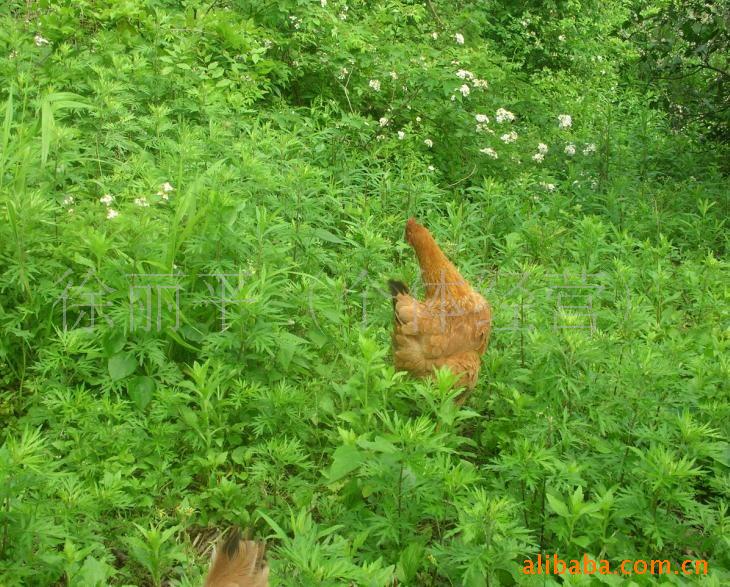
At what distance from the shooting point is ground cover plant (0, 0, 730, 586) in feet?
8.75

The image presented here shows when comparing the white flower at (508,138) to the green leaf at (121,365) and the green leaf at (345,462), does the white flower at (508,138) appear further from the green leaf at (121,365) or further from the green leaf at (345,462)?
the green leaf at (345,462)

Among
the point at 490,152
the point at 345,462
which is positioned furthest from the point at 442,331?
the point at 490,152

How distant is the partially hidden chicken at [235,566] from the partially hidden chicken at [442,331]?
5.31ft

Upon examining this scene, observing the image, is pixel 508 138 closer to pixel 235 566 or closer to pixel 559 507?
pixel 559 507

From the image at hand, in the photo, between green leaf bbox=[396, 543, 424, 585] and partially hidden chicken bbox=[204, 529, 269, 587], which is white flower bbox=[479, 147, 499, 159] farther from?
partially hidden chicken bbox=[204, 529, 269, 587]

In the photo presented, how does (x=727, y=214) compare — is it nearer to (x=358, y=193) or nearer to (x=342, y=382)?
(x=358, y=193)

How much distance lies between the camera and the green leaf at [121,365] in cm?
321

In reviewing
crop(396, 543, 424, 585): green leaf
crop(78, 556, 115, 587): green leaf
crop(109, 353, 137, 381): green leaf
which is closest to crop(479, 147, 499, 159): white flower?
crop(109, 353, 137, 381): green leaf

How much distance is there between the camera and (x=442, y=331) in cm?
336

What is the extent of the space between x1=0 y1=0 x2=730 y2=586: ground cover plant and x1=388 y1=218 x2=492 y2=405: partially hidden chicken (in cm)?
15

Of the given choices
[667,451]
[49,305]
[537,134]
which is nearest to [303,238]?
[49,305]

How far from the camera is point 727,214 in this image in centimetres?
571

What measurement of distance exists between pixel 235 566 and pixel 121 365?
5.43 feet

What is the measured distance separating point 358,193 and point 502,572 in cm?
312
